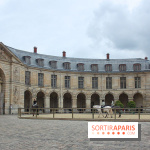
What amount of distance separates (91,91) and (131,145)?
3927 centimetres

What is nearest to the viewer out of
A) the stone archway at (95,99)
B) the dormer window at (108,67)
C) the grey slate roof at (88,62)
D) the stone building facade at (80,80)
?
the stone building facade at (80,80)

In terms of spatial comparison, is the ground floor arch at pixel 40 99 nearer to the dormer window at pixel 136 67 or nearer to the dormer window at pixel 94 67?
the dormer window at pixel 94 67

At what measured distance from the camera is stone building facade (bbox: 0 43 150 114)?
45.0 metres

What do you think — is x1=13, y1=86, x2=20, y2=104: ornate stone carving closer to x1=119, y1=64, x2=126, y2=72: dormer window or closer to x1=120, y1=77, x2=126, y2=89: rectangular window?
x1=120, y1=77, x2=126, y2=89: rectangular window

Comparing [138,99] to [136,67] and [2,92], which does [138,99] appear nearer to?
[136,67]

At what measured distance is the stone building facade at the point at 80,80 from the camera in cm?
4497

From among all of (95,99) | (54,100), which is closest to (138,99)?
(95,99)

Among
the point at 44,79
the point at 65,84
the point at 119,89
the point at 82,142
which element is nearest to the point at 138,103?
the point at 119,89

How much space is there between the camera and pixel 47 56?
49.9m

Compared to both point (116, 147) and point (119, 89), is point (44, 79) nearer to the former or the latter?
point (119, 89)

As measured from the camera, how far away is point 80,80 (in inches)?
1917

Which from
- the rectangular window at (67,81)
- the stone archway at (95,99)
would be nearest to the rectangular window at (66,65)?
the rectangular window at (67,81)

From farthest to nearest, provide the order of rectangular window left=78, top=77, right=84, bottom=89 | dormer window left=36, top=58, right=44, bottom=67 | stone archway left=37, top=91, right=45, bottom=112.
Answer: rectangular window left=78, top=77, right=84, bottom=89
stone archway left=37, top=91, right=45, bottom=112
dormer window left=36, top=58, right=44, bottom=67

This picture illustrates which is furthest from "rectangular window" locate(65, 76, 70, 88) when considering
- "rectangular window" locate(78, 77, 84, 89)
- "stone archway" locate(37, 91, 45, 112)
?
"stone archway" locate(37, 91, 45, 112)
